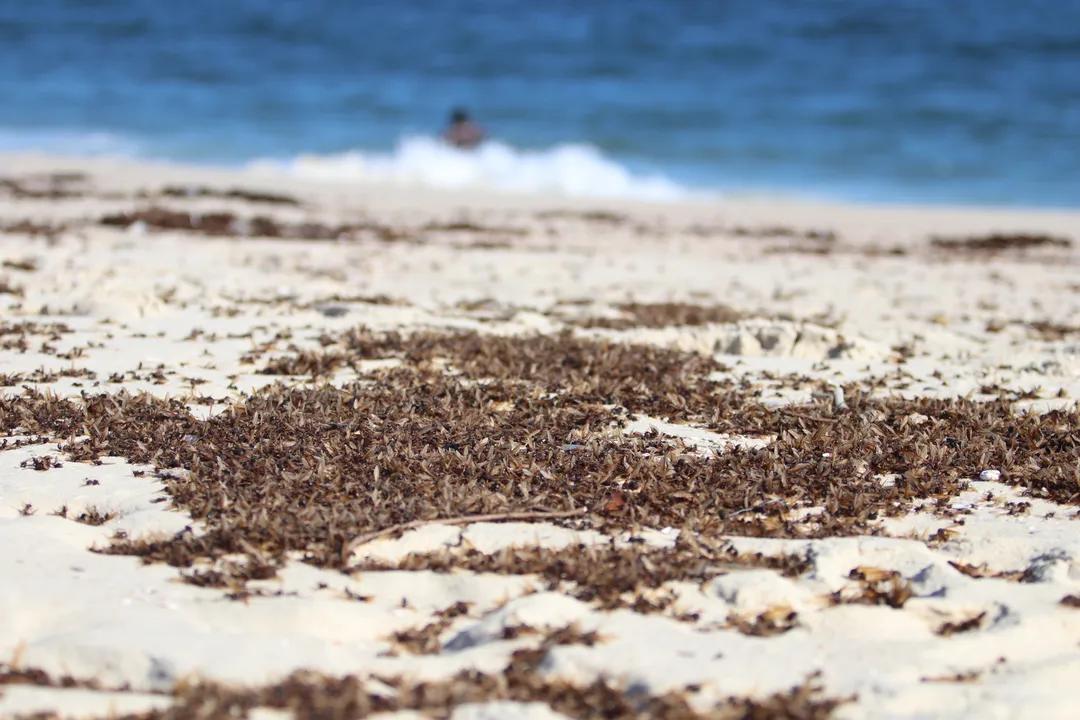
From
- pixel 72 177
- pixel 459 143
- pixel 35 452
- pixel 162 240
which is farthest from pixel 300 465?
pixel 459 143

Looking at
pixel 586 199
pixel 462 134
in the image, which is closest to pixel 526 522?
pixel 586 199

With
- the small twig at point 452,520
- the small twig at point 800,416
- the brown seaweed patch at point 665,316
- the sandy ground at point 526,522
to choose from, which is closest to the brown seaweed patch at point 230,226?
the sandy ground at point 526,522

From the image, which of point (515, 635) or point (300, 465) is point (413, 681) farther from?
point (300, 465)

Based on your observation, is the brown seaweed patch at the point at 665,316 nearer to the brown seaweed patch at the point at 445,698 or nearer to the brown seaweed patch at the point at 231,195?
the brown seaweed patch at the point at 445,698

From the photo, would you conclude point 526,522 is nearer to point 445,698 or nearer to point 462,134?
point 445,698

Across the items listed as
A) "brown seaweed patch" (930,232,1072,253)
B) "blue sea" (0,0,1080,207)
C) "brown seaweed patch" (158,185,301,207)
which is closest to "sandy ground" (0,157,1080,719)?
"brown seaweed patch" (930,232,1072,253)

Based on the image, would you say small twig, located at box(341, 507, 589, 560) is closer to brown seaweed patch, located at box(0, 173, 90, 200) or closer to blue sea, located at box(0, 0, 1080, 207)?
brown seaweed patch, located at box(0, 173, 90, 200)
